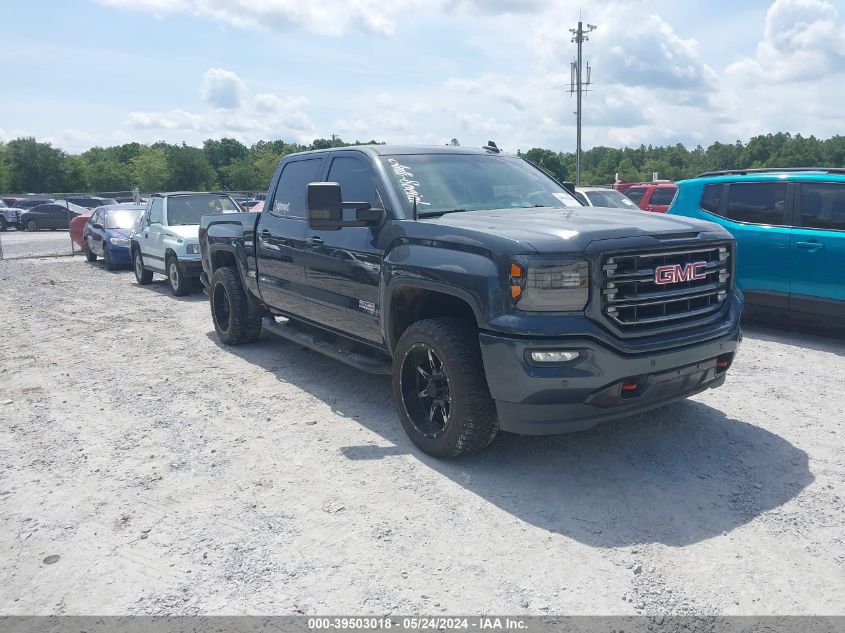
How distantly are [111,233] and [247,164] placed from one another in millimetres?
95282

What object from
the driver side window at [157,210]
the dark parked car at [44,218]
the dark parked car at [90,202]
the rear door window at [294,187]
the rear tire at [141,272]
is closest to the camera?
the rear door window at [294,187]

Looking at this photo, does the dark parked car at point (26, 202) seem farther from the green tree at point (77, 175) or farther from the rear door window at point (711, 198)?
the rear door window at point (711, 198)

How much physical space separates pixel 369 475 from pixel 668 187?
51.8ft

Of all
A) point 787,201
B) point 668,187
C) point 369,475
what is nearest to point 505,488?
point 369,475

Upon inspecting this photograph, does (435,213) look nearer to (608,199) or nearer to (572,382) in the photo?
(572,382)

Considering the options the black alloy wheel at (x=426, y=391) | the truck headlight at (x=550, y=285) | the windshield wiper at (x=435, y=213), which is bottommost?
the black alloy wheel at (x=426, y=391)

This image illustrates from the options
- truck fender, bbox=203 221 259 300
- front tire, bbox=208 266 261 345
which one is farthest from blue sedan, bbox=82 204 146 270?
front tire, bbox=208 266 261 345

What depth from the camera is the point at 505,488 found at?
3.96 meters

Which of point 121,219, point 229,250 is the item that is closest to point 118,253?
point 121,219

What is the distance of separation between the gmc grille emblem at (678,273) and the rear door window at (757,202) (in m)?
4.24

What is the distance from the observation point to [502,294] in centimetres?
372

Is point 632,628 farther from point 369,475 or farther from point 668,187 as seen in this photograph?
point 668,187

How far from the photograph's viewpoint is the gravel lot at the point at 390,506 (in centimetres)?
298

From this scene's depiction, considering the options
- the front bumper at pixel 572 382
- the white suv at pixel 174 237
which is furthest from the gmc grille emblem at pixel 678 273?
the white suv at pixel 174 237
